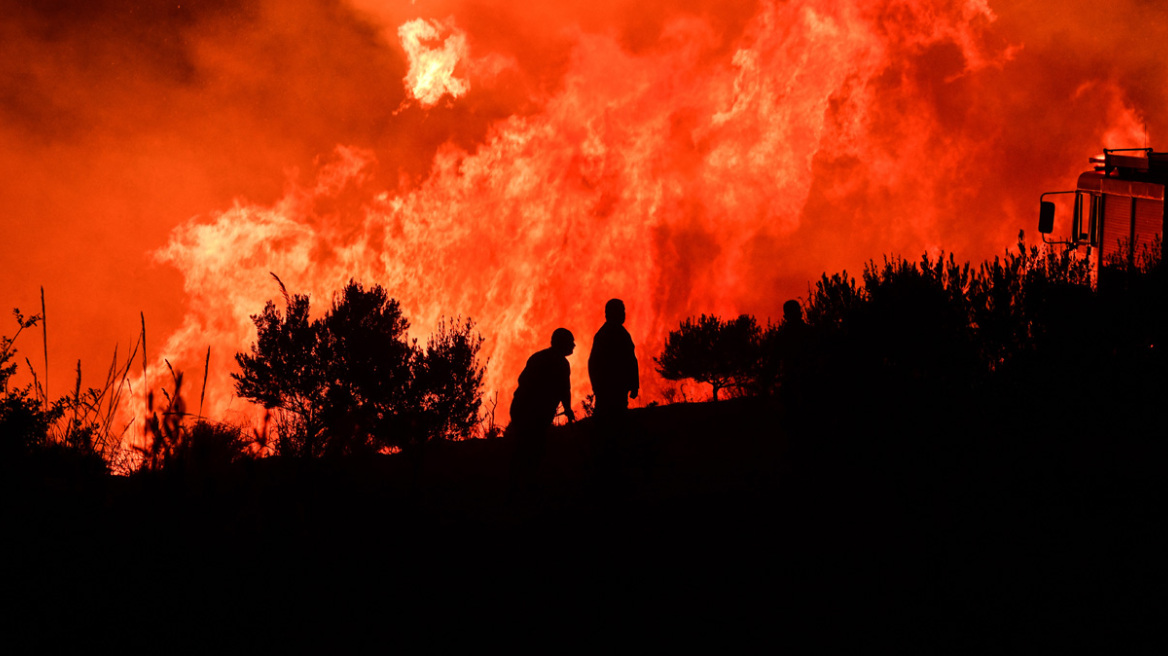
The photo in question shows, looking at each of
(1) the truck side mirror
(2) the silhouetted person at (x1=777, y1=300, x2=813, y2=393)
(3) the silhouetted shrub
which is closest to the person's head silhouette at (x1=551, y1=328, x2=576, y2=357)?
(2) the silhouetted person at (x1=777, y1=300, x2=813, y2=393)

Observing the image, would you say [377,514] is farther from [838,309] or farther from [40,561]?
[838,309]

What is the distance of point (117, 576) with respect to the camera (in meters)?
3.85

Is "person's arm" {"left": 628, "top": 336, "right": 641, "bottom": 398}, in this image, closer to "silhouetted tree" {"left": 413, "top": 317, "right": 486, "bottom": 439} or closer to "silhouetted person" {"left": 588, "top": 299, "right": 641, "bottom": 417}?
"silhouetted person" {"left": 588, "top": 299, "right": 641, "bottom": 417}

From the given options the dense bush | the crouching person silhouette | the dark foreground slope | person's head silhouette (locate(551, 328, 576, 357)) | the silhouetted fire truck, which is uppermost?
the silhouetted fire truck

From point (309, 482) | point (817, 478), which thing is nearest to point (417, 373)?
point (817, 478)

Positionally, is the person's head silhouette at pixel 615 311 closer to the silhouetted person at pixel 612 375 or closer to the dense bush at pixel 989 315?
the silhouetted person at pixel 612 375

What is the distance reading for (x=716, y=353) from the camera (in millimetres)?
45719

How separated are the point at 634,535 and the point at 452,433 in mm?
23448

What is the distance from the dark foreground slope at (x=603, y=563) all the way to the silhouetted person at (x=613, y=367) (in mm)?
577

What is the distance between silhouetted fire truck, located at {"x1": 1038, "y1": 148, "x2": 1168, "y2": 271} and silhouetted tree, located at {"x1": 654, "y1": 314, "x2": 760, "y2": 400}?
27.8 m

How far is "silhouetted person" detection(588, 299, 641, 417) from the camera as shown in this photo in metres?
9.60

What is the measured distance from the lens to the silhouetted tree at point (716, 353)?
149 feet

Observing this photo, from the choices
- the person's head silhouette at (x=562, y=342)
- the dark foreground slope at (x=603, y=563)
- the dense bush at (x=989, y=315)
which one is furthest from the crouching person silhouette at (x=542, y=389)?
the dense bush at (x=989, y=315)

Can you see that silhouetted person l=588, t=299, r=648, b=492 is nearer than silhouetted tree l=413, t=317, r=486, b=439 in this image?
Yes
